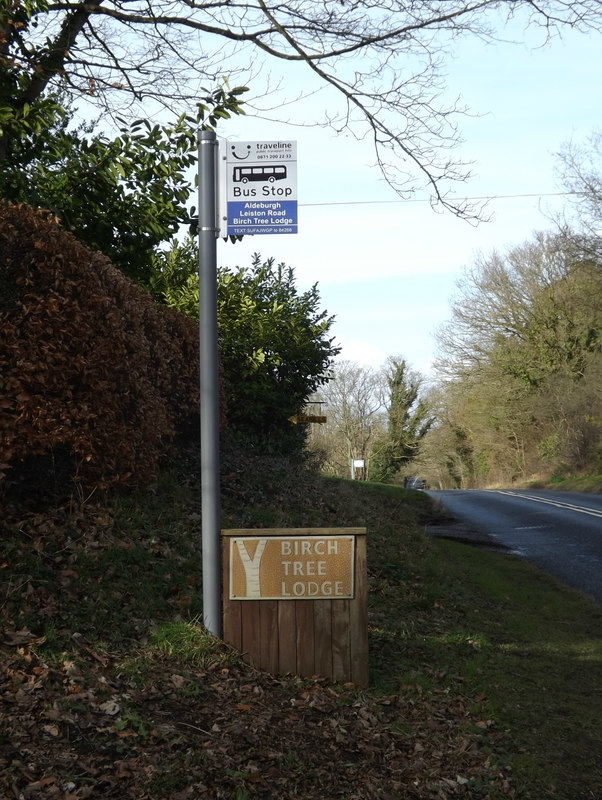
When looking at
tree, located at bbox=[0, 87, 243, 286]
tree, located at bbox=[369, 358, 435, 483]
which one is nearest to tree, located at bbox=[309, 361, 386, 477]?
tree, located at bbox=[369, 358, 435, 483]

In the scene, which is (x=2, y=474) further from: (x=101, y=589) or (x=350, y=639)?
(x=350, y=639)

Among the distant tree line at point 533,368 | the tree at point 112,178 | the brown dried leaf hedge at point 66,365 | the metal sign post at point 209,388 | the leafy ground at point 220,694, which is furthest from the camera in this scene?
the distant tree line at point 533,368

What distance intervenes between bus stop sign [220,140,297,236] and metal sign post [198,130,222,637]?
131mm

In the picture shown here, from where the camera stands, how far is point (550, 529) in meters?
17.6

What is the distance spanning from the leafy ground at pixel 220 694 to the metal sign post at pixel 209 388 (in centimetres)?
33

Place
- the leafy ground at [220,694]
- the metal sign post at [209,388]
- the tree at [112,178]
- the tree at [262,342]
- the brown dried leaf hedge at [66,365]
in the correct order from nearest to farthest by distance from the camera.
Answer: the leafy ground at [220,694], the metal sign post at [209,388], the brown dried leaf hedge at [66,365], the tree at [112,178], the tree at [262,342]

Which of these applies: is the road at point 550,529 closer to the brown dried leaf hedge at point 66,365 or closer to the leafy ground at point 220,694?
the leafy ground at point 220,694

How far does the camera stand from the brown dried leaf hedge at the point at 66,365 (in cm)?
671

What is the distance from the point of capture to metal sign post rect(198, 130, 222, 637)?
5746 millimetres

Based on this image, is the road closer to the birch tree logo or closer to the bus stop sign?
the birch tree logo

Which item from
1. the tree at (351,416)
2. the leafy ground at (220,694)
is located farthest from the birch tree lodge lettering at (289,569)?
the tree at (351,416)

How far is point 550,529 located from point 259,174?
13.7 meters

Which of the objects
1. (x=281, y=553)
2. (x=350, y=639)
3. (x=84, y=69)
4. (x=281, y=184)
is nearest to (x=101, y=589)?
(x=281, y=553)

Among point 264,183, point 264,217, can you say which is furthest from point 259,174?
point 264,217
